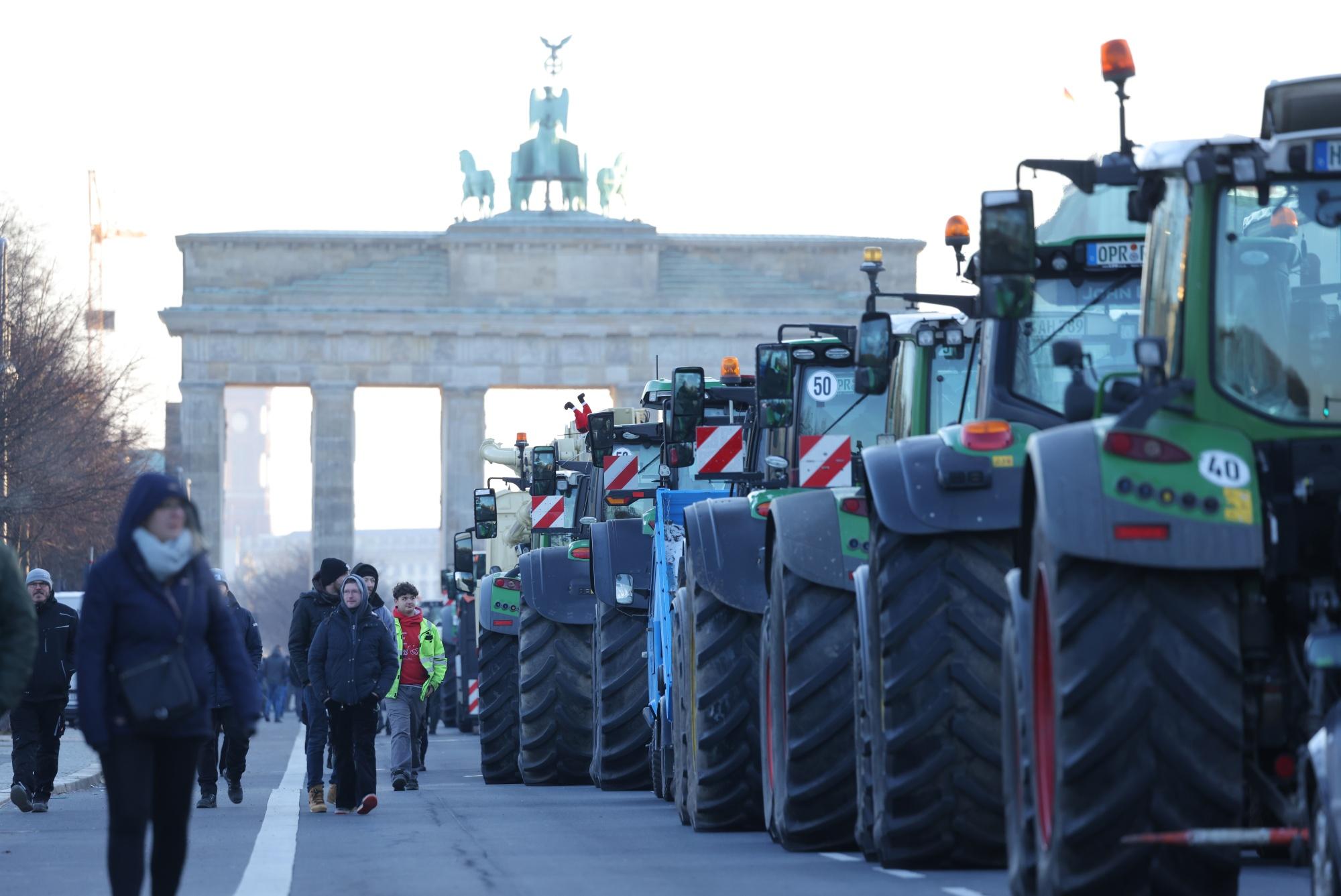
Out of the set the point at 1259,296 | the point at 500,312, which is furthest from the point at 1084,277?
the point at 500,312

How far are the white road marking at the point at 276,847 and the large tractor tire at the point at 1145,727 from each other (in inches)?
198

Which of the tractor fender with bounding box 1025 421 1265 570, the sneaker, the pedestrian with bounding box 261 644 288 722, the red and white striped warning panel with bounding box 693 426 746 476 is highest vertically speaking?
the red and white striped warning panel with bounding box 693 426 746 476

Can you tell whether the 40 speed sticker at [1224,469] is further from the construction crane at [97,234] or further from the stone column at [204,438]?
the construction crane at [97,234]

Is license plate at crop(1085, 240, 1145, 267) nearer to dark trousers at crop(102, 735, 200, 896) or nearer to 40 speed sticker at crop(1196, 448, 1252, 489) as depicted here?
40 speed sticker at crop(1196, 448, 1252, 489)

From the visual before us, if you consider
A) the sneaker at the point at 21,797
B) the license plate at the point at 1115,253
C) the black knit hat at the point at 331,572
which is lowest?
the sneaker at the point at 21,797

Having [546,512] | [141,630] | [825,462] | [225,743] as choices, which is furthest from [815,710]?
[546,512]

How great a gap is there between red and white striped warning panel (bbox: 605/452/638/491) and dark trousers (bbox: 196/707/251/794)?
11.2ft

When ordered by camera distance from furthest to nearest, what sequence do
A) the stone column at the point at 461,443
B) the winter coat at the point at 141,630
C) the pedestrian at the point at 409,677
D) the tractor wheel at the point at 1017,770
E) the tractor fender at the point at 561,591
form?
the stone column at the point at 461,443
the pedestrian at the point at 409,677
the tractor fender at the point at 561,591
the winter coat at the point at 141,630
the tractor wheel at the point at 1017,770

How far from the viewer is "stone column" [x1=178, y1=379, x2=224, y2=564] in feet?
296

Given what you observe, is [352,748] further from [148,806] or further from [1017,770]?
[1017,770]

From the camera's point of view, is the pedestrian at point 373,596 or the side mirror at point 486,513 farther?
the side mirror at point 486,513

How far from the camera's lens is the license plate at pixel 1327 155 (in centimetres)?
824

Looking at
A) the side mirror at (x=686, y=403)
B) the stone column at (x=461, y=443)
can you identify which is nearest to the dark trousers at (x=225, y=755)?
the side mirror at (x=686, y=403)

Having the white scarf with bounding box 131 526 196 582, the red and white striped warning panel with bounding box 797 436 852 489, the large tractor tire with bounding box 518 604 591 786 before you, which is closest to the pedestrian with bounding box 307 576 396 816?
the large tractor tire with bounding box 518 604 591 786
